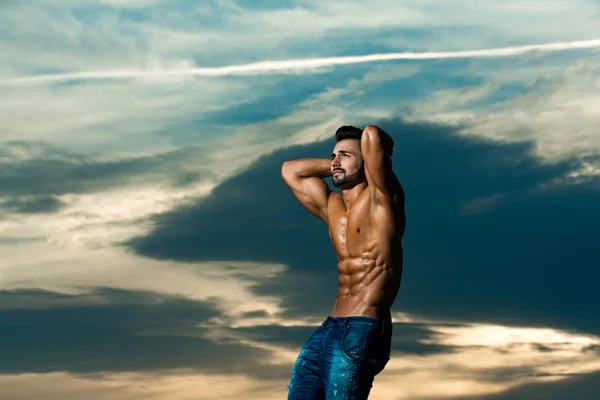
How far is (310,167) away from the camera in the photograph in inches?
632

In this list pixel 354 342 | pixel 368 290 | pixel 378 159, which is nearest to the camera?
pixel 378 159

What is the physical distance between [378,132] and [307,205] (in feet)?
7.67

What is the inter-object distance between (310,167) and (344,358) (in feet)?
10.3

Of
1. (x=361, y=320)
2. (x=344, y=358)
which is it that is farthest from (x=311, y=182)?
(x=344, y=358)

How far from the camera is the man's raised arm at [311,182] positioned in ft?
51.7

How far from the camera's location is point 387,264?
14.3 m

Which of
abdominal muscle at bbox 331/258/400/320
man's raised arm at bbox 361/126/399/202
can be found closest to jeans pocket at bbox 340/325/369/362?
abdominal muscle at bbox 331/258/400/320

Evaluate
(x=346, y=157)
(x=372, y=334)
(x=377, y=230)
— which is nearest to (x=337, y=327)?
(x=372, y=334)

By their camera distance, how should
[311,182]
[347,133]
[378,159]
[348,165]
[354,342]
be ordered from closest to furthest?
[378,159] < [354,342] < [348,165] < [347,133] < [311,182]

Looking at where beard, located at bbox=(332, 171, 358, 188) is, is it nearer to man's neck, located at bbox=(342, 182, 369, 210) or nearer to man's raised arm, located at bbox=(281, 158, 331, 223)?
man's neck, located at bbox=(342, 182, 369, 210)

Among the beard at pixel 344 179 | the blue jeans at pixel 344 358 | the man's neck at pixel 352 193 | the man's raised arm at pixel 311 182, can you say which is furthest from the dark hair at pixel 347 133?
the blue jeans at pixel 344 358

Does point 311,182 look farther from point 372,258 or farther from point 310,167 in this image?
point 372,258

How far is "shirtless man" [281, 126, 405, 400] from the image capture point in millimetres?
14242

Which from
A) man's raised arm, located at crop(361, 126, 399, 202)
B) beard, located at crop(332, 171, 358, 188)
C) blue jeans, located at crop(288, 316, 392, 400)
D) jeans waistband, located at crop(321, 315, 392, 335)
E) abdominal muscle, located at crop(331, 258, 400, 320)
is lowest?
blue jeans, located at crop(288, 316, 392, 400)
